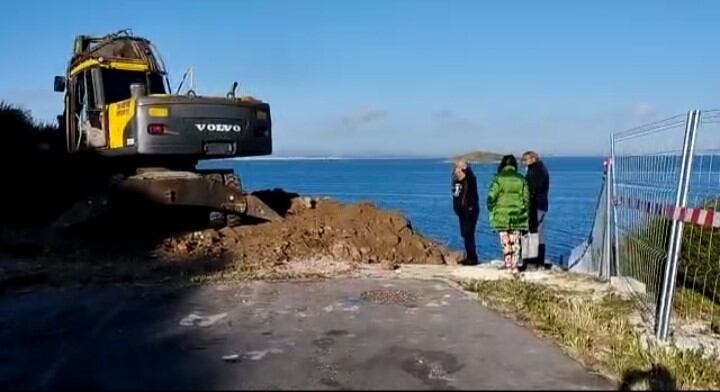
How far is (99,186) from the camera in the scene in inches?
612

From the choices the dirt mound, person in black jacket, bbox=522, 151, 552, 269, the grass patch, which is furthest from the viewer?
person in black jacket, bbox=522, 151, 552, 269

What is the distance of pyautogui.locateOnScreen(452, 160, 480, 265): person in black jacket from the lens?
610 inches

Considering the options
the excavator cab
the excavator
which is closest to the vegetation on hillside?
the excavator

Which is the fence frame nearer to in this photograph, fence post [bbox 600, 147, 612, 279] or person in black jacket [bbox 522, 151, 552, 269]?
fence post [bbox 600, 147, 612, 279]

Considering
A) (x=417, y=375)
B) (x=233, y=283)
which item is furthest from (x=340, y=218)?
(x=417, y=375)

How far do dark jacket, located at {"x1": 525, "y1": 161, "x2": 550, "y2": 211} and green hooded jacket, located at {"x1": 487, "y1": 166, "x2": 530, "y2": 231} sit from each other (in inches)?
59.4

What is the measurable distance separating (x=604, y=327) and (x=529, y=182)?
604 cm

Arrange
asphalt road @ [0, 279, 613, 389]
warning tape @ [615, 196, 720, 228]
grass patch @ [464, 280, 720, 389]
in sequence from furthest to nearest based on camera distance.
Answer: warning tape @ [615, 196, 720, 228]
grass patch @ [464, 280, 720, 389]
asphalt road @ [0, 279, 613, 389]

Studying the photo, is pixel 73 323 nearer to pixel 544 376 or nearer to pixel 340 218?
pixel 544 376

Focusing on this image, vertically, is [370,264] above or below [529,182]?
below

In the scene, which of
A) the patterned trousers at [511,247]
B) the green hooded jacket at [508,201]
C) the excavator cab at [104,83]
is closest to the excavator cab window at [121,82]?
the excavator cab at [104,83]

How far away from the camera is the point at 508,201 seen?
1320 centimetres

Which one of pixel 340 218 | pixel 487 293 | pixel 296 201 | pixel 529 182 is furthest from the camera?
pixel 296 201

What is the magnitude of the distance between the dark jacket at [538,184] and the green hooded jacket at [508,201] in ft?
4.95
